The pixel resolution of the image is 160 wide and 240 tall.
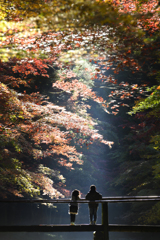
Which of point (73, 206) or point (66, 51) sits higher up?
point (66, 51)

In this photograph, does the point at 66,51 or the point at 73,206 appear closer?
the point at 66,51

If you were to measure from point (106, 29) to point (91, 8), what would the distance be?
5.08 feet

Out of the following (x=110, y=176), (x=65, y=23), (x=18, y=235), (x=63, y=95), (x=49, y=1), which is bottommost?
(x=18, y=235)

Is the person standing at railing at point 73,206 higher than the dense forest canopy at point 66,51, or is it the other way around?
the dense forest canopy at point 66,51

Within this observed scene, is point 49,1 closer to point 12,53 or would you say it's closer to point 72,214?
point 12,53

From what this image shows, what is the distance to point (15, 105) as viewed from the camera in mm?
6461

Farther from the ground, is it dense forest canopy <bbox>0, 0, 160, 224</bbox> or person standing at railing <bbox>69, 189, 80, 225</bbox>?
dense forest canopy <bbox>0, 0, 160, 224</bbox>

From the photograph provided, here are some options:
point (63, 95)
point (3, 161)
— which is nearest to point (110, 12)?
point (3, 161)

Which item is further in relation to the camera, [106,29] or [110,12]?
[106,29]

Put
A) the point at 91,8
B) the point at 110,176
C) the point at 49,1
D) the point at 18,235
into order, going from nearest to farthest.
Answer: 1. the point at 91,8
2. the point at 49,1
3. the point at 18,235
4. the point at 110,176

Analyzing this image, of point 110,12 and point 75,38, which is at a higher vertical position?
point 75,38

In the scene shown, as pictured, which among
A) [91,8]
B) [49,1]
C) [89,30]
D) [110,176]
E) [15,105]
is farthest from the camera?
[110,176]

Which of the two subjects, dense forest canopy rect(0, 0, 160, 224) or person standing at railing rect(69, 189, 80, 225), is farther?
person standing at railing rect(69, 189, 80, 225)

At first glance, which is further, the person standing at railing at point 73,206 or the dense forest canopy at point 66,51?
the person standing at railing at point 73,206
